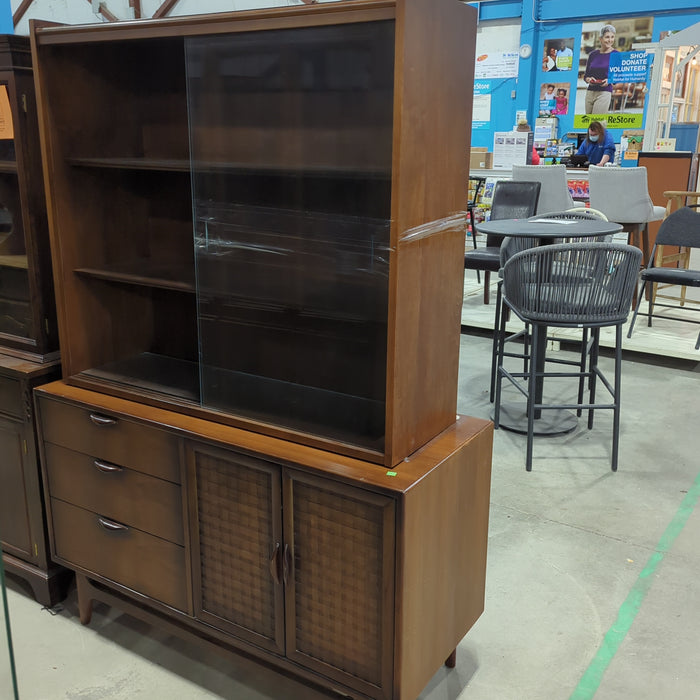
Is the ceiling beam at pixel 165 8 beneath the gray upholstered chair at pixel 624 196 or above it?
above

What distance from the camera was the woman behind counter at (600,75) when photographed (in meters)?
8.75

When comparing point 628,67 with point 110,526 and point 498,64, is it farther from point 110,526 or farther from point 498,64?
point 110,526

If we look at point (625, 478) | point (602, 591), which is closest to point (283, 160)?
point (602, 591)

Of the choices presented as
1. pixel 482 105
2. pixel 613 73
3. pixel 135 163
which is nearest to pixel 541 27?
pixel 613 73

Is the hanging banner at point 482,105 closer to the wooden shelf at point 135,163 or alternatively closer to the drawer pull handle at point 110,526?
the wooden shelf at point 135,163

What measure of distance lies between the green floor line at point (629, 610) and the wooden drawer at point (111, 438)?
1232 millimetres

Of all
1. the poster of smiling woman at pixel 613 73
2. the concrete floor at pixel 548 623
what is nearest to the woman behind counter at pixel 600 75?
the poster of smiling woman at pixel 613 73

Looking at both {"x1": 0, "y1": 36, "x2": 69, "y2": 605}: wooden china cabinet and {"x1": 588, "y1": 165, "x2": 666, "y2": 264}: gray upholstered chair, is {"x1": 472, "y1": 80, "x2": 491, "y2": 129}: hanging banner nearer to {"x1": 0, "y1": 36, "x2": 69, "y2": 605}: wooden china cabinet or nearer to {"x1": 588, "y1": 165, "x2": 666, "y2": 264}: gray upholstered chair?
{"x1": 588, "y1": 165, "x2": 666, "y2": 264}: gray upholstered chair

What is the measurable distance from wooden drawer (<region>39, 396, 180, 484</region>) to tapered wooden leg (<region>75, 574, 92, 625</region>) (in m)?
0.43

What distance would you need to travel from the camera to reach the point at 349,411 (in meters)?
1.91

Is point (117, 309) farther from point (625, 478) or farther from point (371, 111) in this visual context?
point (625, 478)

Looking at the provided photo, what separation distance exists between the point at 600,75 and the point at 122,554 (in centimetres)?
874

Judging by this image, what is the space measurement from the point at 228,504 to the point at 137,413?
1.23 feet

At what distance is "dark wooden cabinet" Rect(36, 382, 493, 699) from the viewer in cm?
161
